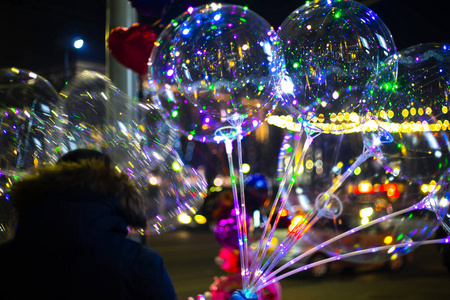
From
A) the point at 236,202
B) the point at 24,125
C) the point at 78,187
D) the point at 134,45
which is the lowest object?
the point at 236,202

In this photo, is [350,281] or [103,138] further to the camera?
[350,281]

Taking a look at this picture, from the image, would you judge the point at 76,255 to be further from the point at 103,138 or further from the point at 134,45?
the point at 134,45

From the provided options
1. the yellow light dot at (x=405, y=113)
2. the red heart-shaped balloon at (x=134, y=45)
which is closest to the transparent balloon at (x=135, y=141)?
the red heart-shaped balloon at (x=134, y=45)

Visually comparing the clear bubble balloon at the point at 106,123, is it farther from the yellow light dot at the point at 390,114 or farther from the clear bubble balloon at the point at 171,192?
the yellow light dot at the point at 390,114

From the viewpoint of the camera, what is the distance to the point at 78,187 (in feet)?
4.66

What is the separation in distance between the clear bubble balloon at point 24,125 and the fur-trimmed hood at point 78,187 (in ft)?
3.03

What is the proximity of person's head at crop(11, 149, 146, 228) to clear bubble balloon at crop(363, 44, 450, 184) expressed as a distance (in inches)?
61.5

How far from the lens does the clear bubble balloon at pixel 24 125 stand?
7.94 feet

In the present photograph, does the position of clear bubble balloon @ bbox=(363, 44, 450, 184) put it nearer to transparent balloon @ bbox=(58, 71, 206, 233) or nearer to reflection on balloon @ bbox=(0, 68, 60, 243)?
transparent balloon @ bbox=(58, 71, 206, 233)

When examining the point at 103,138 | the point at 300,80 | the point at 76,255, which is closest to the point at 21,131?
the point at 103,138

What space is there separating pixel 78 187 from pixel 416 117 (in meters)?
2.12

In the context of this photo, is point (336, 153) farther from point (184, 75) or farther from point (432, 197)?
point (184, 75)

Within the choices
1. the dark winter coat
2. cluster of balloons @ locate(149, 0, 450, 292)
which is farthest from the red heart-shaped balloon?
the dark winter coat

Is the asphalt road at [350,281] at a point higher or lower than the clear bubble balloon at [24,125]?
lower
